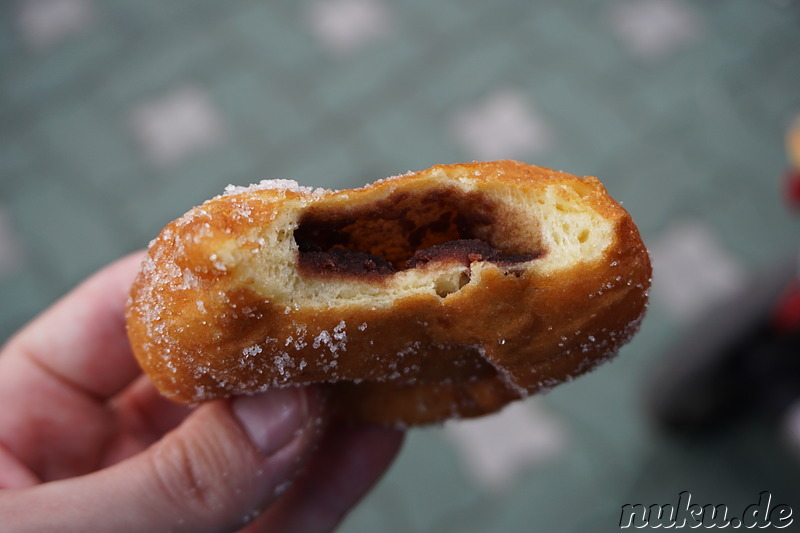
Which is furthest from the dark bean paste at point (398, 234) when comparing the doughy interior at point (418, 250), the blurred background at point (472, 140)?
the blurred background at point (472, 140)

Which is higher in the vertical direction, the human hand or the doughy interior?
the doughy interior

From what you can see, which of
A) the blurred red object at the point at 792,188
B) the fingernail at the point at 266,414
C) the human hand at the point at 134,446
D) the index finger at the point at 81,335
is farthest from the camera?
the blurred red object at the point at 792,188

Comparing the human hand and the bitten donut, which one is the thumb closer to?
the human hand

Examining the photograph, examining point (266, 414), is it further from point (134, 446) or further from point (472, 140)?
point (472, 140)

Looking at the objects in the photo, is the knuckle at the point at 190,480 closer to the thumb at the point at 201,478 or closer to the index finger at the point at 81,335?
the thumb at the point at 201,478

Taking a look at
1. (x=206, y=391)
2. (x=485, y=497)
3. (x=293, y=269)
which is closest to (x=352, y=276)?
(x=293, y=269)

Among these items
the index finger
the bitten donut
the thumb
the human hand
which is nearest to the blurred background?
the human hand

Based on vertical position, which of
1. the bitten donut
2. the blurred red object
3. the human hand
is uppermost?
the bitten donut

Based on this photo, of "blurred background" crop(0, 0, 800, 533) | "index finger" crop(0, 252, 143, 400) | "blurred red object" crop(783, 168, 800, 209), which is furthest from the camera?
"blurred red object" crop(783, 168, 800, 209)

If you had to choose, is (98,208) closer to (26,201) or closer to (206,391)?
(26,201)
